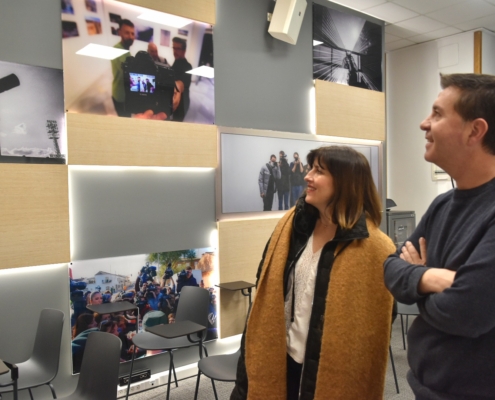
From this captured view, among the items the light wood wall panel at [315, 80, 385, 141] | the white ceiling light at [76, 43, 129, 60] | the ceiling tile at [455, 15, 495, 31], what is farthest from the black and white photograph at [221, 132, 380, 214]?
the ceiling tile at [455, 15, 495, 31]

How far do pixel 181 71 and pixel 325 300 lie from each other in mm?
2714

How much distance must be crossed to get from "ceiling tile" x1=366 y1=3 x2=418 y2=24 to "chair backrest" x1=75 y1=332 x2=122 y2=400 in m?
4.55

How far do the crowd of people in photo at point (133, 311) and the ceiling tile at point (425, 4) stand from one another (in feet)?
12.5

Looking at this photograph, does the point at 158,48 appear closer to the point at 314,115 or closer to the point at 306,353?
the point at 314,115

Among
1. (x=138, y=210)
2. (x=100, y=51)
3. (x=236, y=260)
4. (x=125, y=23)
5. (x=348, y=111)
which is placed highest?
(x=125, y=23)

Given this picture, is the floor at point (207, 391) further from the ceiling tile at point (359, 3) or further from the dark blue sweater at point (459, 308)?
the ceiling tile at point (359, 3)

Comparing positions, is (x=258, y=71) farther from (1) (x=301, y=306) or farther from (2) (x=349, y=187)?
(1) (x=301, y=306)

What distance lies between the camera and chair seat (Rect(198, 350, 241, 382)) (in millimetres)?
2498

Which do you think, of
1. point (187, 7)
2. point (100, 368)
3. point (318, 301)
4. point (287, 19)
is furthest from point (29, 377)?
point (287, 19)

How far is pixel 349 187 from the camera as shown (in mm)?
1740

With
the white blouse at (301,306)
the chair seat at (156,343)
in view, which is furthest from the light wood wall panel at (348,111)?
the white blouse at (301,306)

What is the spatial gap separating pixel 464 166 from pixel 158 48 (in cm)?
302

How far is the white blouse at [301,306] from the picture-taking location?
172cm

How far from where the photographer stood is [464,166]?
117cm
